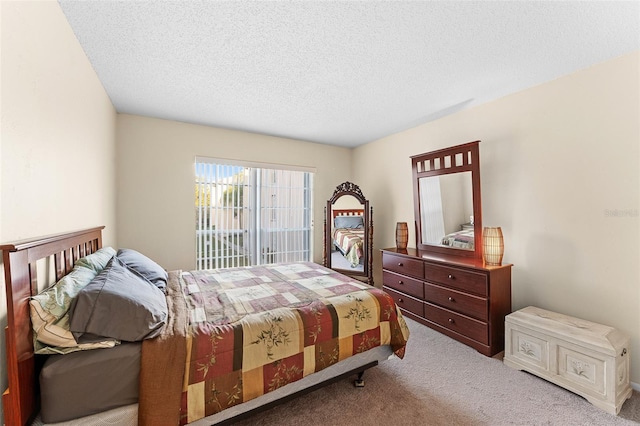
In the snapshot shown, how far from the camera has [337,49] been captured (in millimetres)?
1911

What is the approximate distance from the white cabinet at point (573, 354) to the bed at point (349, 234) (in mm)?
→ 2053

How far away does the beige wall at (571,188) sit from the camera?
78.1 inches

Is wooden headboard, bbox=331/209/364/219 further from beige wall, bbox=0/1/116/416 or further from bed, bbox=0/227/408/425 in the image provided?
beige wall, bbox=0/1/116/416

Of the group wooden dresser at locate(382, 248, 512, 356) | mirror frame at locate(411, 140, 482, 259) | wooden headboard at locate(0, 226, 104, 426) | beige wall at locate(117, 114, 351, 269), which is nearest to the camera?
wooden headboard at locate(0, 226, 104, 426)

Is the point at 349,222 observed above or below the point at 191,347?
above

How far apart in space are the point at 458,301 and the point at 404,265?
73 centimetres

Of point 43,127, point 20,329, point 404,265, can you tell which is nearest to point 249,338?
point 20,329

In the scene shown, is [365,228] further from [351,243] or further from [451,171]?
[451,171]

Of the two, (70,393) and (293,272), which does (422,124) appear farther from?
(70,393)

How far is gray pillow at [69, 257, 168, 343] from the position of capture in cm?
123

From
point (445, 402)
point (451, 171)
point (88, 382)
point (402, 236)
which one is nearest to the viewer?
point (88, 382)

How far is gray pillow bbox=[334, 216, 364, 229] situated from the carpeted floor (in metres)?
2.09

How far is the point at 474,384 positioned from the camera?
Result: 79.1 inches

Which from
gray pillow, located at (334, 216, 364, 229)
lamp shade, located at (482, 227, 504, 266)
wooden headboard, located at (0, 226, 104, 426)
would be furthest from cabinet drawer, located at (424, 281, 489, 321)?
wooden headboard, located at (0, 226, 104, 426)
